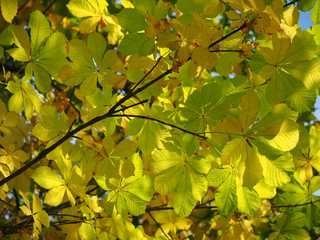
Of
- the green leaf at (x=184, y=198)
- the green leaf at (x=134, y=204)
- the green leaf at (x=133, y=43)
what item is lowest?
the green leaf at (x=134, y=204)

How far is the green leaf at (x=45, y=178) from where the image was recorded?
1.32 metres

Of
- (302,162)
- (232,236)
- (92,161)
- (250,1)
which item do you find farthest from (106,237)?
(250,1)

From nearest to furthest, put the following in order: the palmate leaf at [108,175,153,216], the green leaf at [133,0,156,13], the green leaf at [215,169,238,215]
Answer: the green leaf at [133,0,156,13]
the green leaf at [215,169,238,215]
the palmate leaf at [108,175,153,216]

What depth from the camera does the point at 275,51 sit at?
0.98 meters

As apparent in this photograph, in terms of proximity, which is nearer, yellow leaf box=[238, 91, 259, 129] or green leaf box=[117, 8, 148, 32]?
yellow leaf box=[238, 91, 259, 129]

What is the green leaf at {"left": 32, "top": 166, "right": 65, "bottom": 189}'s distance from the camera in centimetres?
132

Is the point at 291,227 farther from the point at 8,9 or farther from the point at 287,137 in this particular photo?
the point at 8,9

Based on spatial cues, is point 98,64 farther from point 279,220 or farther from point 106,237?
point 279,220

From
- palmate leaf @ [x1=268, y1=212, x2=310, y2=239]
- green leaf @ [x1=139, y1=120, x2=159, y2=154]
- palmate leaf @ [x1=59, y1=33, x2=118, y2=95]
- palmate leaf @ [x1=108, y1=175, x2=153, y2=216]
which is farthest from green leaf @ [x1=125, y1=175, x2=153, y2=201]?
palmate leaf @ [x1=268, y1=212, x2=310, y2=239]

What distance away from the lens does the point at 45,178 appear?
133 cm

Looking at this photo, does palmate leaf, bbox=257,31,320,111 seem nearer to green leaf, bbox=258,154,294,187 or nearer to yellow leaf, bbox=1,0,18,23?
green leaf, bbox=258,154,294,187

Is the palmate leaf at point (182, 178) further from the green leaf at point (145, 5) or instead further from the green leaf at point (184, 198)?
the green leaf at point (145, 5)

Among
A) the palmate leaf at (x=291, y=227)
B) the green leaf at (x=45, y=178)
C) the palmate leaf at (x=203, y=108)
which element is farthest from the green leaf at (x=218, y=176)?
the palmate leaf at (x=291, y=227)

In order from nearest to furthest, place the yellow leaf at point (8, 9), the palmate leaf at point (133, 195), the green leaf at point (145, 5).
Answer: the yellow leaf at point (8, 9) < the green leaf at point (145, 5) < the palmate leaf at point (133, 195)
